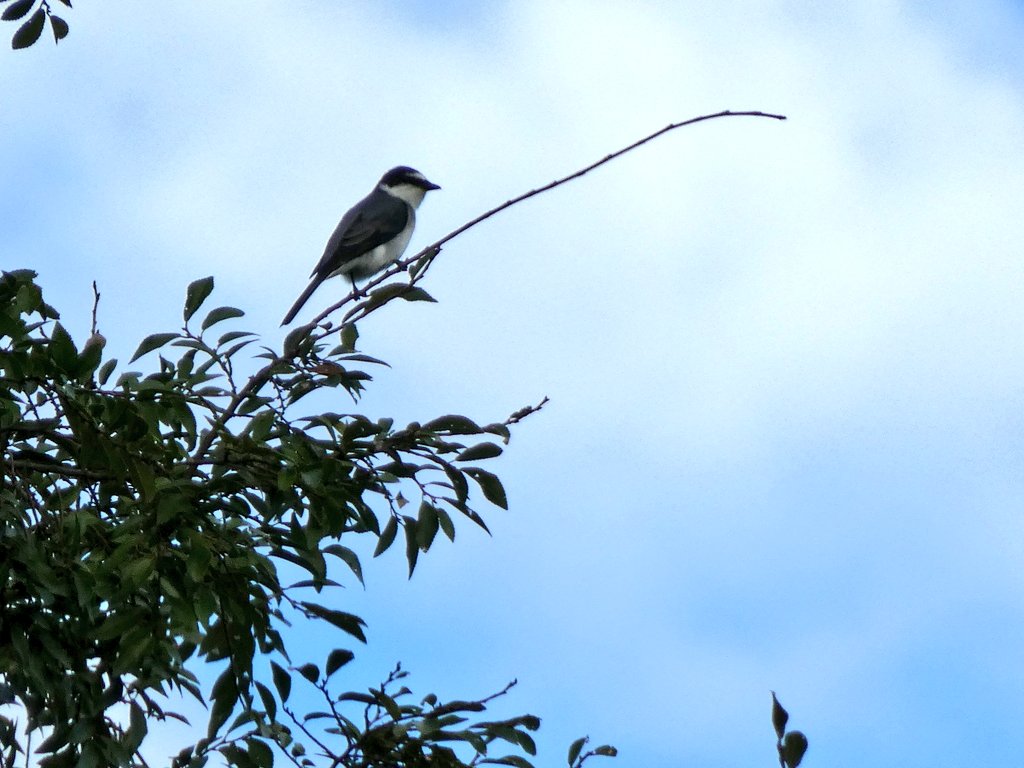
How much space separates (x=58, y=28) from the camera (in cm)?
537

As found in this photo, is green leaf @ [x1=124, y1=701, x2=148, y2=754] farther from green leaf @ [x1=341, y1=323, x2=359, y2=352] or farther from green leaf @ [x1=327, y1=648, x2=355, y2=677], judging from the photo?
green leaf @ [x1=341, y1=323, x2=359, y2=352]

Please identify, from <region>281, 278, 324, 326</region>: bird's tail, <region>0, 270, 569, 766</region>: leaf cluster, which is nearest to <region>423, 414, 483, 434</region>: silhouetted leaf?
<region>0, 270, 569, 766</region>: leaf cluster

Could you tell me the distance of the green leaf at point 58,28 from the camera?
5.36 meters

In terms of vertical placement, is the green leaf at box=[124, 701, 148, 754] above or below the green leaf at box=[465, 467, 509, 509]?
below

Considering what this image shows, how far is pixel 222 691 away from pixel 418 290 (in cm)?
144

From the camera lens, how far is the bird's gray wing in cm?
1121

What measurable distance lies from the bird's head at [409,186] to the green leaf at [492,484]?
9.56m

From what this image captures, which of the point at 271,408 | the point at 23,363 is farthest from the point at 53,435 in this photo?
the point at 271,408

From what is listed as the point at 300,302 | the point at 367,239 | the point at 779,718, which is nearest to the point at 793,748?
the point at 779,718

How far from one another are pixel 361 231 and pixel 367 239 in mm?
109

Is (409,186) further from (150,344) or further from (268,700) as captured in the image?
(268,700)

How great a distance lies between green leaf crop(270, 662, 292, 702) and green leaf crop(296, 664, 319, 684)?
8 cm

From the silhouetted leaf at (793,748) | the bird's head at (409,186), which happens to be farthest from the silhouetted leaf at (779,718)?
the bird's head at (409,186)

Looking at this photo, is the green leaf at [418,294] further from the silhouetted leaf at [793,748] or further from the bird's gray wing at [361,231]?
the bird's gray wing at [361,231]
